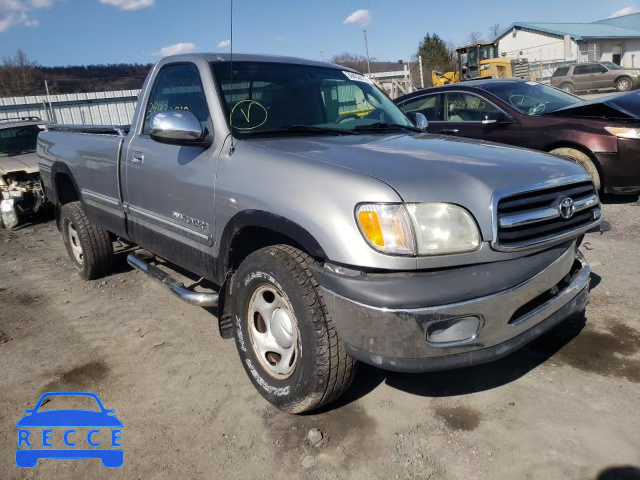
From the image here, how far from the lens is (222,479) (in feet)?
7.72

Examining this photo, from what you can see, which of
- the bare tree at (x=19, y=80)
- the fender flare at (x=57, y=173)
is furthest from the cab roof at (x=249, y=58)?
the bare tree at (x=19, y=80)

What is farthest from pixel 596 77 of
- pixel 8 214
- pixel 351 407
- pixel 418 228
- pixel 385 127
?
pixel 418 228

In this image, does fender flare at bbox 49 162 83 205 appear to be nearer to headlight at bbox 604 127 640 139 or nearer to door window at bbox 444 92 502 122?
door window at bbox 444 92 502 122

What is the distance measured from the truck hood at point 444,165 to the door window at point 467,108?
4.33 m

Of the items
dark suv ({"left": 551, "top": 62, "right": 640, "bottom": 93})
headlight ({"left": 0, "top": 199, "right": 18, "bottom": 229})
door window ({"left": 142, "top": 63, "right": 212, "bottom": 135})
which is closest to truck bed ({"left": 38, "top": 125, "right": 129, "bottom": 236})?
door window ({"left": 142, "top": 63, "right": 212, "bottom": 135})

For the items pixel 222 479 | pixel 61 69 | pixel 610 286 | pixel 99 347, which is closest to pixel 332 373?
pixel 222 479

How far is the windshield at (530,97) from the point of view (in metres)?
7.07

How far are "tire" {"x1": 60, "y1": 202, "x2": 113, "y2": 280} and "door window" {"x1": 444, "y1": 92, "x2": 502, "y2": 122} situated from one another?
500 centimetres

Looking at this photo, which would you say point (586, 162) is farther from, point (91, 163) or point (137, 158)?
point (91, 163)

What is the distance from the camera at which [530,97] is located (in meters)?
7.28

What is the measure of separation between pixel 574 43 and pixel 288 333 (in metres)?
51.3

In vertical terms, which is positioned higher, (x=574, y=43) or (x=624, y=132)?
(x=574, y=43)

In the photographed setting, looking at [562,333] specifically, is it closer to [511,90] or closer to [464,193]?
[464,193]

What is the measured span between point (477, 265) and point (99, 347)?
2817mm
